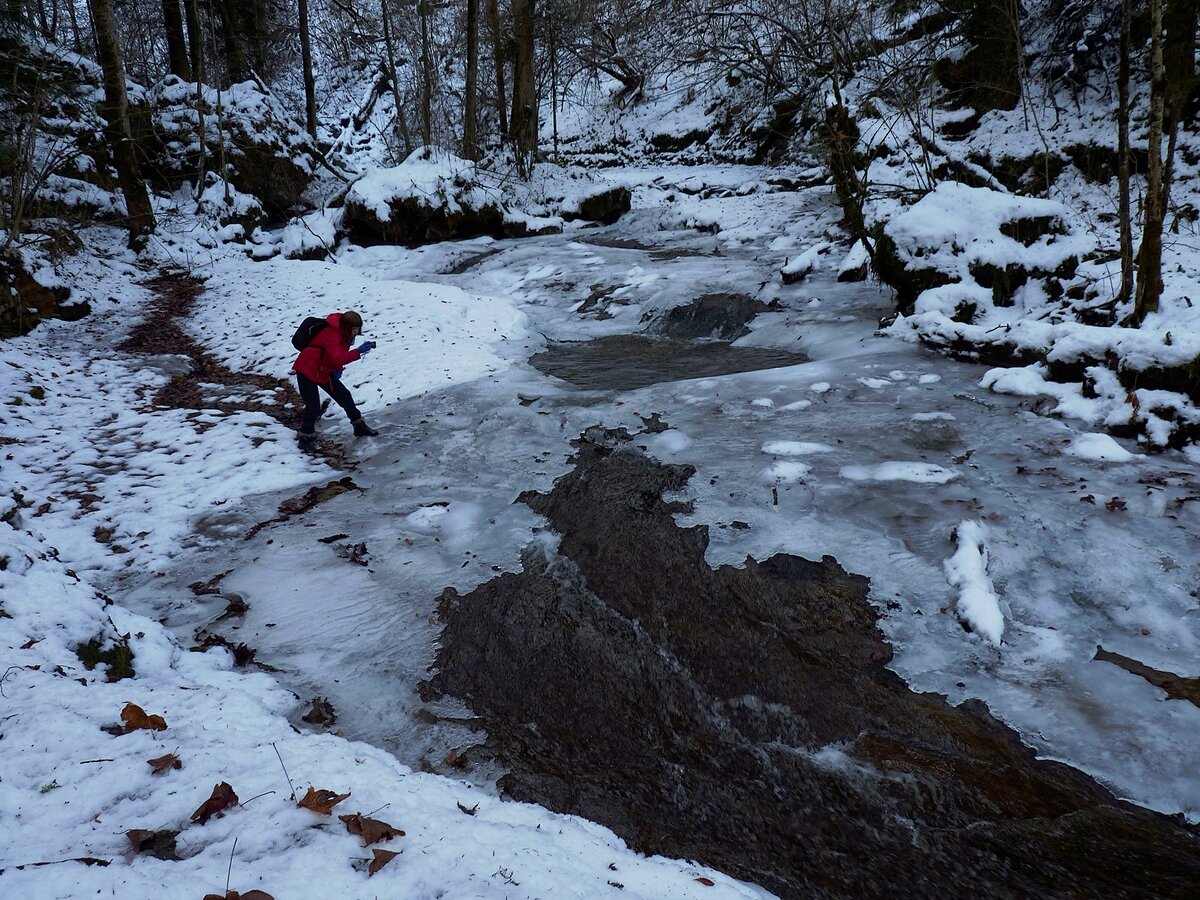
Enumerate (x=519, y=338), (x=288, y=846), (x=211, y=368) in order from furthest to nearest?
1. (x=519, y=338)
2. (x=211, y=368)
3. (x=288, y=846)

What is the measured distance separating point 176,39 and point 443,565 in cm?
2140

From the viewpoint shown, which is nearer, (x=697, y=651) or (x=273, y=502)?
(x=697, y=651)

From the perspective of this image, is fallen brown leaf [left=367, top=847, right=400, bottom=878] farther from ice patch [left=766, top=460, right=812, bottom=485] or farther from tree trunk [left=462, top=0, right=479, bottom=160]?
tree trunk [left=462, top=0, right=479, bottom=160]

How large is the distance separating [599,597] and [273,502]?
A: 2980 mm

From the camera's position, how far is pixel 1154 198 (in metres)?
5.08

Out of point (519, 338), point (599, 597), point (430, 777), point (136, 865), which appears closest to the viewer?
point (136, 865)

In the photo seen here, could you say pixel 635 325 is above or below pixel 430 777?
above

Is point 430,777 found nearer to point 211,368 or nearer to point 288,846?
point 288,846

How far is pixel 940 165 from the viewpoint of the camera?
11.4 m

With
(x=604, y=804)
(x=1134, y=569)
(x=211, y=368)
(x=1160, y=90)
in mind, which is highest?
(x=1160, y=90)

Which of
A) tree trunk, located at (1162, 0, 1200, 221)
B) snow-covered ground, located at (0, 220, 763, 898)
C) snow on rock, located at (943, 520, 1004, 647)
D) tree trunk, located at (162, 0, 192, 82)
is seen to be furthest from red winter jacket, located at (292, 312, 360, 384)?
tree trunk, located at (162, 0, 192, 82)

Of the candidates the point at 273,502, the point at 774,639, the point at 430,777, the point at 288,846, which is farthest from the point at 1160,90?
the point at 273,502

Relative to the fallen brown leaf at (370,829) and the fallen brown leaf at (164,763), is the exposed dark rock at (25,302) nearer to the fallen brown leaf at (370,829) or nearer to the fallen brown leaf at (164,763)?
the fallen brown leaf at (164,763)

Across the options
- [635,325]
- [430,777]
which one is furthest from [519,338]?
[430,777]
